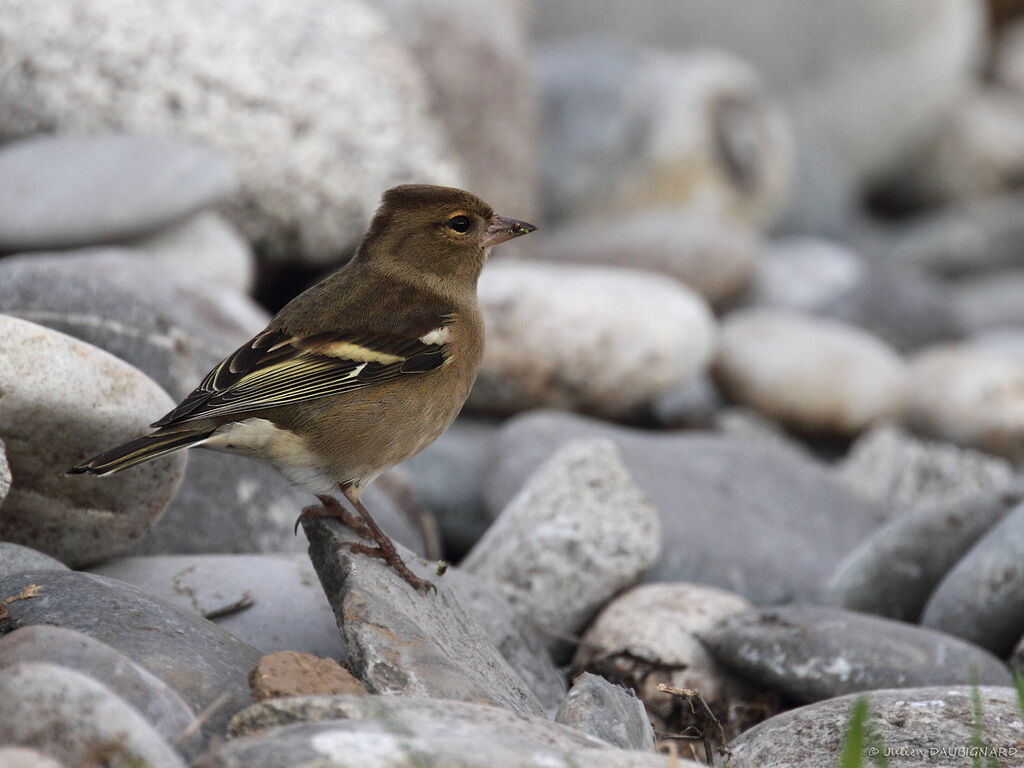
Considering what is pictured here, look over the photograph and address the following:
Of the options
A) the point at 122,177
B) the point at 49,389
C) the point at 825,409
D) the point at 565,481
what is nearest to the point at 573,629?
the point at 565,481

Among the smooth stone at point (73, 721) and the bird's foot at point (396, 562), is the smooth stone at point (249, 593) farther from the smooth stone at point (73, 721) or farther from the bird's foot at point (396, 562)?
the smooth stone at point (73, 721)

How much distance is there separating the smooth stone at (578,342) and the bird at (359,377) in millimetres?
2685

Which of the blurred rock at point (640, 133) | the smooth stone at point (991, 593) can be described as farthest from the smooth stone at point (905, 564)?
the blurred rock at point (640, 133)

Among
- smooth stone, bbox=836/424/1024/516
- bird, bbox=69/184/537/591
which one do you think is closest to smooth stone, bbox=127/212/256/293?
Result: bird, bbox=69/184/537/591

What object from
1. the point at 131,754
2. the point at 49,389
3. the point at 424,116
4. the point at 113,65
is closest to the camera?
the point at 131,754

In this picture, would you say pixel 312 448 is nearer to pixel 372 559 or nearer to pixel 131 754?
pixel 372 559

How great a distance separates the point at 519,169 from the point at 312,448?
17.8 feet

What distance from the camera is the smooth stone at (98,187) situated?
6180mm

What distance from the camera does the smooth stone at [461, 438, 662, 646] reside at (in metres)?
4.98

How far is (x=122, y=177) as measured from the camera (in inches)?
249

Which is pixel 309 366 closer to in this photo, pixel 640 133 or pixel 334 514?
pixel 334 514

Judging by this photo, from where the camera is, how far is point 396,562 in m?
3.84

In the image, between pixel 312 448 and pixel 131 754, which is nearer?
pixel 131 754

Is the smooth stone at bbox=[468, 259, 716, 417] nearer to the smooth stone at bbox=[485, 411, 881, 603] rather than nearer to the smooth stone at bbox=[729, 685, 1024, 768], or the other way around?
the smooth stone at bbox=[485, 411, 881, 603]
